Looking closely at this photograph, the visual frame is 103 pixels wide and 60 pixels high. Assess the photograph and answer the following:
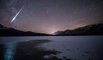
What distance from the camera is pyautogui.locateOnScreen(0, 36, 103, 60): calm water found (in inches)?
150

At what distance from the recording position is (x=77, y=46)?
12.7 feet

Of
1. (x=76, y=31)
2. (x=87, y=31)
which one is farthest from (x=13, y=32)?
(x=87, y=31)

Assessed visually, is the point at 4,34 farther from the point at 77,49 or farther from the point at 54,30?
the point at 77,49

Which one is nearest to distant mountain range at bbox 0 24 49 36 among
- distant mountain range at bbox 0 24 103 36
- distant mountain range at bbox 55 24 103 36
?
distant mountain range at bbox 0 24 103 36

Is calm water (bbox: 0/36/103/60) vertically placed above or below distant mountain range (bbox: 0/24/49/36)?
below

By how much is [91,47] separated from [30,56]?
1.25 meters

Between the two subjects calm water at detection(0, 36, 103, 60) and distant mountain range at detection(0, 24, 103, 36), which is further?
distant mountain range at detection(0, 24, 103, 36)

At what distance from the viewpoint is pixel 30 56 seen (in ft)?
12.7

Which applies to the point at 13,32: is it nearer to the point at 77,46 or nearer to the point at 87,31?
the point at 77,46

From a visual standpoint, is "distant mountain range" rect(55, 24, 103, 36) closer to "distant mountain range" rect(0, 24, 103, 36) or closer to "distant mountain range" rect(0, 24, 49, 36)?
"distant mountain range" rect(0, 24, 103, 36)

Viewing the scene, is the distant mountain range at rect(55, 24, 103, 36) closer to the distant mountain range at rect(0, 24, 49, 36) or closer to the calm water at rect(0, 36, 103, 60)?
the calm water at rect(0, 36, 103, 60)

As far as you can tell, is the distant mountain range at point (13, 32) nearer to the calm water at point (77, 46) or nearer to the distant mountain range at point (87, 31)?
the calm water at point (77, 46)

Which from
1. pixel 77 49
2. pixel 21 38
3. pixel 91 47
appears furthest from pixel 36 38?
pixel 91 47

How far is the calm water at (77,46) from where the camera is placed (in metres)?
3.81
